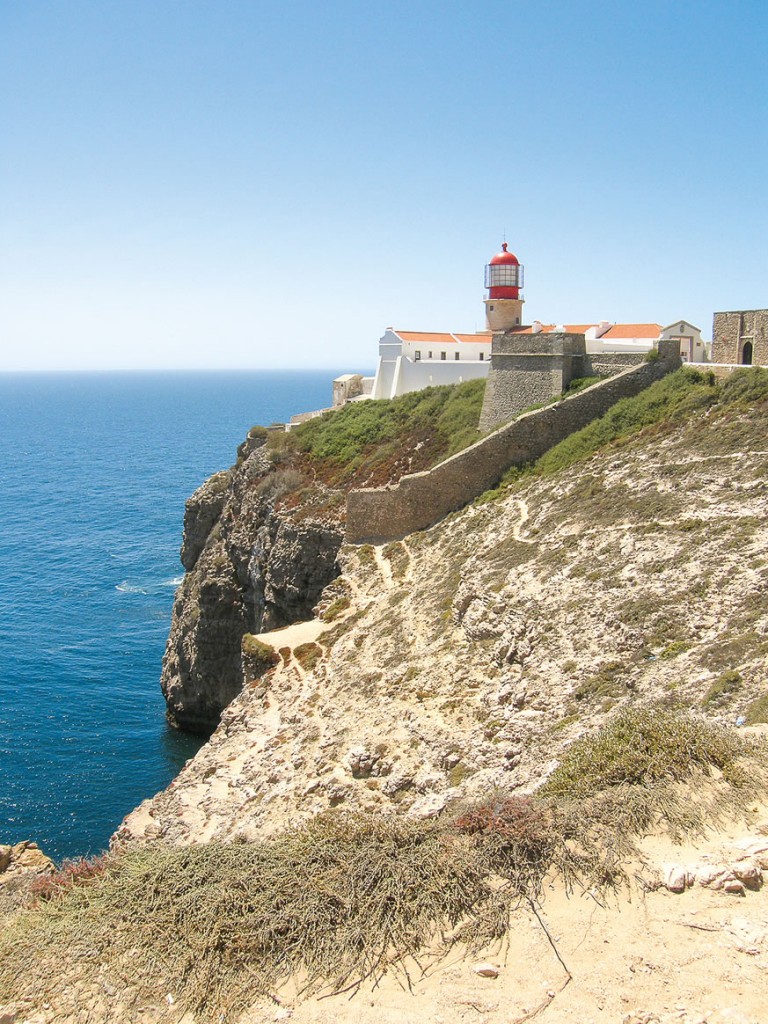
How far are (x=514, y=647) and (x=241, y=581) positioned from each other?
23.9m

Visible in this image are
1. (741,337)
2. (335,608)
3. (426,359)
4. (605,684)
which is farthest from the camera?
(426,359)

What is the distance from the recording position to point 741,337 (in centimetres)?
3291

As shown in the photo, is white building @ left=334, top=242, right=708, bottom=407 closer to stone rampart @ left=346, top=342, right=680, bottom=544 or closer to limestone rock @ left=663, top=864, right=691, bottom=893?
stone rampart @ left=346, top=342, right=680, bottom=544

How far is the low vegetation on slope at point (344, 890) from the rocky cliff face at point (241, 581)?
2227 cm

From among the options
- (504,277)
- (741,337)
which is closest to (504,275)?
(504,277)

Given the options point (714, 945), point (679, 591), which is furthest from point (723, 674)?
point (714, 945)

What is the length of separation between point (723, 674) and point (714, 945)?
7032 mm

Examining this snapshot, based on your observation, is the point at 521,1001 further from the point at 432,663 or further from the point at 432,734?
the point at 432,663

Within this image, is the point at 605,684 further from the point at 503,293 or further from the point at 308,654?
the point at 503,293

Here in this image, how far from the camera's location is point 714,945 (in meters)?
8.16

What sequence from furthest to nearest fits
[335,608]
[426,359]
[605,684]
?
[426,359] → [335,608] → [605,684]

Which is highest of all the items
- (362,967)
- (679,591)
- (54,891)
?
(679,591)

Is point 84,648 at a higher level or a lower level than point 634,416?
lower

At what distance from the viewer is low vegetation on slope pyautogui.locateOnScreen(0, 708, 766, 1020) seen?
29.5ft
